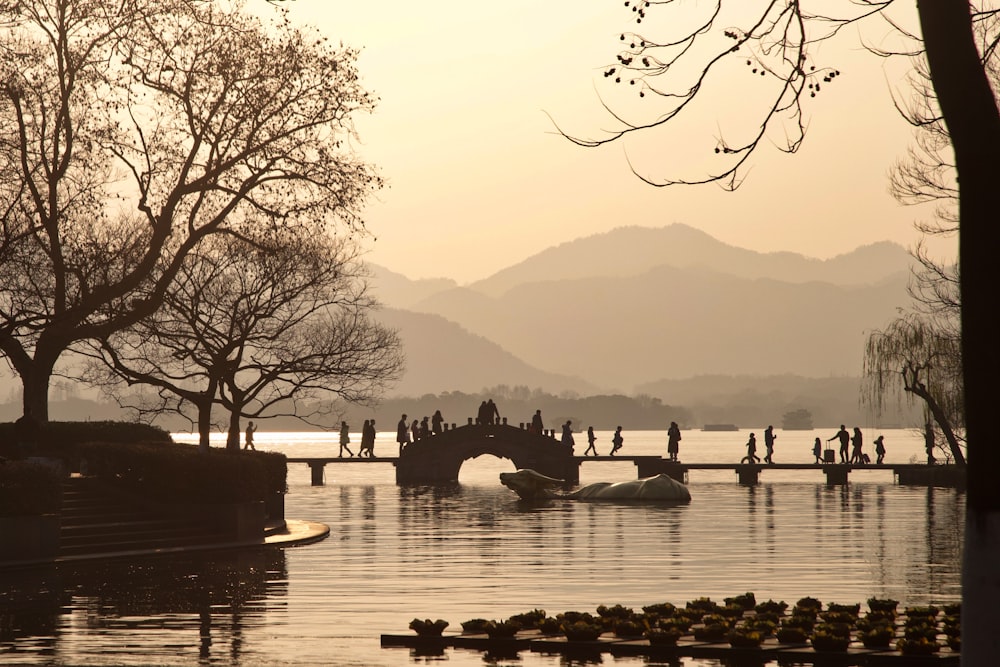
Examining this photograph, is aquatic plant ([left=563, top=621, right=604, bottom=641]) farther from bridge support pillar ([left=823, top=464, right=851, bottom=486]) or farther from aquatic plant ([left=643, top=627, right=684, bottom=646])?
bridge support pillar ([left=823, top=464, right=851, bottom=486])

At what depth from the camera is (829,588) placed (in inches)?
878

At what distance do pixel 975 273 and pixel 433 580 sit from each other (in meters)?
16.3

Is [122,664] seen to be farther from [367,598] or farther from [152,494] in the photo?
[152,494]

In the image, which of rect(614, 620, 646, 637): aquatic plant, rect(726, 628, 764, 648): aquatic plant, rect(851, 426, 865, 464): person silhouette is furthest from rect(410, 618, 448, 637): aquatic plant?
rect(851, 426, 865, 464): person silhouette

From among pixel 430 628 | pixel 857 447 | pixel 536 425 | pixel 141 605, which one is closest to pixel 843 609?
pixel 430 628

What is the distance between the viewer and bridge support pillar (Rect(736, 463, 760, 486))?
75938 mm

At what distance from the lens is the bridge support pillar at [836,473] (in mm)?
74375

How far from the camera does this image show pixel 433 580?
23.9 meters

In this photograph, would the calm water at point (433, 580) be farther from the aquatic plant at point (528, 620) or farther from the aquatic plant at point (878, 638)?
the aquatic plant at point (878, 638)

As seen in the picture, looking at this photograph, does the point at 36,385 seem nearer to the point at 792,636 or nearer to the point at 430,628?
the point at 430,628

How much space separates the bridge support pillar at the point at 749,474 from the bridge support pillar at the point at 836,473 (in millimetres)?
3835

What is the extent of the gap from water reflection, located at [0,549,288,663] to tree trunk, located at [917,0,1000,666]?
8.33 meters

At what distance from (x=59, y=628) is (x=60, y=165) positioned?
22909 mm

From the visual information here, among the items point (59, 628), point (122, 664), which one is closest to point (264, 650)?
point (122, 664)
